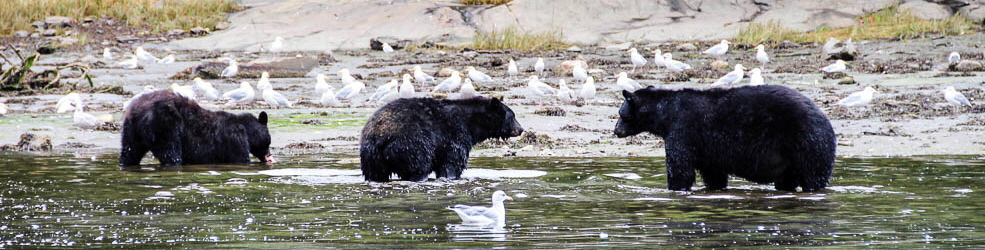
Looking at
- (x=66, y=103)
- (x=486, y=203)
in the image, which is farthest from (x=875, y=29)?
(x=486, y=203)

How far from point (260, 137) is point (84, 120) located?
512 cm

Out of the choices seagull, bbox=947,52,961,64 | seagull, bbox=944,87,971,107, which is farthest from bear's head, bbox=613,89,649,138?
seagull, bbox=947,52,961,64

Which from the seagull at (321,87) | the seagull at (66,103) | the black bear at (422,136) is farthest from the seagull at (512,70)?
the black bear at (422,136)

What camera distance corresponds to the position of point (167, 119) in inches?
567

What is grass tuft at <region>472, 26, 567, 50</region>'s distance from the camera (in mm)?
30938

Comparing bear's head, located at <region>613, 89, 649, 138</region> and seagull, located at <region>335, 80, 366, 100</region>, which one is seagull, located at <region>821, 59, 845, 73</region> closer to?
seagull, located at <region>335, 80, 366, 100</region>

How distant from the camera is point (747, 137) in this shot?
11.1 metres

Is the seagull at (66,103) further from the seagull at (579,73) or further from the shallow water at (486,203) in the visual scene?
the seagull at (579,73)

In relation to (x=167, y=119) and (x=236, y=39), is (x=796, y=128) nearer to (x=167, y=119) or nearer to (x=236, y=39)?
(x=167, y=119)

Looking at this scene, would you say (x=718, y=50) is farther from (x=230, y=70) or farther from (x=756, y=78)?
(x=230, y=70)

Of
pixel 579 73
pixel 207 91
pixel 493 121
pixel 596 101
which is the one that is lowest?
pixel 596 101

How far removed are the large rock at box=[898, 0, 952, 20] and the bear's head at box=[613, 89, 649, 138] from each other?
20.1 meters

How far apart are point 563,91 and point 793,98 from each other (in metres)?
11.3

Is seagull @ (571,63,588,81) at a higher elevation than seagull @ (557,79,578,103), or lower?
higher
